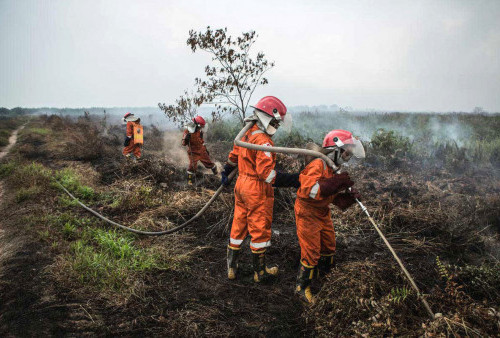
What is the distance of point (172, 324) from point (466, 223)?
4415 mm

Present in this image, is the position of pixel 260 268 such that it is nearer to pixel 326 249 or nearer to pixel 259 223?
pixel 259 223

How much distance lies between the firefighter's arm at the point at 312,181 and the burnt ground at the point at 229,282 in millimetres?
853

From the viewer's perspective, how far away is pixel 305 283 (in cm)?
304

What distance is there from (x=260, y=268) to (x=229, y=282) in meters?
0.45

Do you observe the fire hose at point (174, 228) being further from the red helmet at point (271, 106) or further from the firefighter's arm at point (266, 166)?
the red helmet at point (271, 106)

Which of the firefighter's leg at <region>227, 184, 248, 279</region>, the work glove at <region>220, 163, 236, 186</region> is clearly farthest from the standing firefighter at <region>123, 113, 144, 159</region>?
the firefighter's leg at <region>227, 184, 248, 279</region>

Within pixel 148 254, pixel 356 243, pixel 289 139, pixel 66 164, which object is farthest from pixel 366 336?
pixel 66 164

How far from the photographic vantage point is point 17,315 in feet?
9.04

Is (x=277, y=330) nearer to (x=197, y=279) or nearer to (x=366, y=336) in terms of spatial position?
(x=366, y=336)

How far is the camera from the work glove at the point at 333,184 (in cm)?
261

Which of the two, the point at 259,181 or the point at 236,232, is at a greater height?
the point at 259,181

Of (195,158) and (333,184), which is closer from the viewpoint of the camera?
(333,184)

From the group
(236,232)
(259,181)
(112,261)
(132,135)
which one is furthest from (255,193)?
(132,135)

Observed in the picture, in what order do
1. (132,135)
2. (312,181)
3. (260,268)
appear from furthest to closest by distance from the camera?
1. (132,135)
2. (260,268)
3. (312,181)
